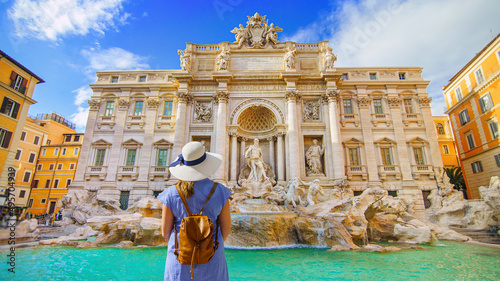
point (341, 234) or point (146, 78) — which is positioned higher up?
point (146, 78)

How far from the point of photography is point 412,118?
792 inches

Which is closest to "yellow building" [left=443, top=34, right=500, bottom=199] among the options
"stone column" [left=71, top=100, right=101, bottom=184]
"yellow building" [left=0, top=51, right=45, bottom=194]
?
"stone column" [left=71, top=100, right=101, bottom=184]

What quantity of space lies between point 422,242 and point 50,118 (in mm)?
42860

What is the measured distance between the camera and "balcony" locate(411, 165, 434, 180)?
18.4 m

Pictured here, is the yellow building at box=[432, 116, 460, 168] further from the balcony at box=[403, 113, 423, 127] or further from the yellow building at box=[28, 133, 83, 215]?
the yellow building at box=[28, 133, 83, 215]

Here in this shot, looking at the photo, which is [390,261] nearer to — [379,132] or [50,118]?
[379,132]

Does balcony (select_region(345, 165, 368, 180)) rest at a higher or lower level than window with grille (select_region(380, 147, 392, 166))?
lower

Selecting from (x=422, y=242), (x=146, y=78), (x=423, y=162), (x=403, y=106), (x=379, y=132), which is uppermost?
(x=146, y=78)

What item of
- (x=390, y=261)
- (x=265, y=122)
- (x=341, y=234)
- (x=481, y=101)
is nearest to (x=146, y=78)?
(x=265, y=122)

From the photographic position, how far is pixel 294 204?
14.0m

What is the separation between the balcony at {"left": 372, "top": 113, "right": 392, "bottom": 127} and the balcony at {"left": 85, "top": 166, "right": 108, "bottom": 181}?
73.6ft

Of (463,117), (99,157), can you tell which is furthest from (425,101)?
(99,157)

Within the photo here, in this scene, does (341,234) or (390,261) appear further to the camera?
(341,234)

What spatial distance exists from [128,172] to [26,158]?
1733 centimetres
